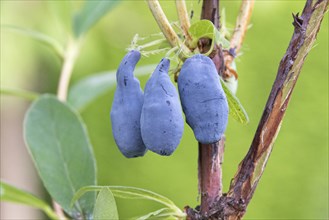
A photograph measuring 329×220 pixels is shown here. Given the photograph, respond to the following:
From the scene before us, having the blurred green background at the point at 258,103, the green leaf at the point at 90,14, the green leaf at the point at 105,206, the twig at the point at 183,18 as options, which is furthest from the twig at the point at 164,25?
the blurred green background at the point at 258,103

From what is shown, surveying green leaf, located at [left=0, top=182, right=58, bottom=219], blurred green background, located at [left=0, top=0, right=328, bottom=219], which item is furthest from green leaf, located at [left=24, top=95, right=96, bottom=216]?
blurred green background, located at [left=0, top=0, right=328, bottom=219]

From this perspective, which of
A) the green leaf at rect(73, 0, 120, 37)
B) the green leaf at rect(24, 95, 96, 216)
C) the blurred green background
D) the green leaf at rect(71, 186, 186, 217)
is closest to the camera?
the green leaf at rect(71, 186, 186, 217)

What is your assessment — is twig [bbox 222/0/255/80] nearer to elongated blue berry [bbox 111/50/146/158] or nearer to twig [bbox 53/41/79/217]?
elongated blue berry [bbox 111/50/146/158]

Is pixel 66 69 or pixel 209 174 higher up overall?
pixel 66 69

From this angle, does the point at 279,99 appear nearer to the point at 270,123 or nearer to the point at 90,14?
the point at 270,123

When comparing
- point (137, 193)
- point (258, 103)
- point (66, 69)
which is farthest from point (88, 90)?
point (258, 103)
